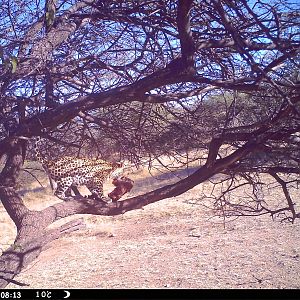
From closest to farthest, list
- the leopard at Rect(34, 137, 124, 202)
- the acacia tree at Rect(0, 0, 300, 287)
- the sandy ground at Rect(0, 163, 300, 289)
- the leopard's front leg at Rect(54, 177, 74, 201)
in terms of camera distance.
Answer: the acacia tree at Rect(0, 0, 300, 287)
the leopard at Rect(34, 137, 124, 202)
the leopard's front leg at Rect(54, 177, 74, 201)
the sandy ground at Rect(0, 163, 300, 289)

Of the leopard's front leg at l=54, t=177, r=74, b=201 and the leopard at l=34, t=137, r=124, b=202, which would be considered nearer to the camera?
the leopard at l=34, t=137, r=124, b=202

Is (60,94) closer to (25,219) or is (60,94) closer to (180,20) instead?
(25,219)

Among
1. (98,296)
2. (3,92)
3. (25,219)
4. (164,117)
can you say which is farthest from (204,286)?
(3,92)

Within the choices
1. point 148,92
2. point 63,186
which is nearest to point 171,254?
point 63,186

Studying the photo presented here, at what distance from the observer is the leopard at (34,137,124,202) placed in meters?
5.37

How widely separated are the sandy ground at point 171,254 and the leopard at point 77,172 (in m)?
1.02

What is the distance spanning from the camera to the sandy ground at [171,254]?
24.9 ft

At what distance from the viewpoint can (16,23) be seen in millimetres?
4590

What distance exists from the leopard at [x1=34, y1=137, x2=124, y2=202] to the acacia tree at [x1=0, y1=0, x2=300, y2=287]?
35 cm

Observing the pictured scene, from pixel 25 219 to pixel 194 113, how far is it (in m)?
1.98

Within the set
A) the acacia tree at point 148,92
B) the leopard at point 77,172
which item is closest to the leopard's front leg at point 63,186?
the leopard at point 77,172

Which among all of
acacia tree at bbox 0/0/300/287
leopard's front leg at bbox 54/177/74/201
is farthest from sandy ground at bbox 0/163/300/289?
acacia tree at bbox 0/0/300/287

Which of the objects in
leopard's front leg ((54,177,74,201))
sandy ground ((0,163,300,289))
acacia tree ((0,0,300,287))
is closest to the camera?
acacia tree ((0,0,300,287))

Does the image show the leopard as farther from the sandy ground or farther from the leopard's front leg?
the sandy ground
